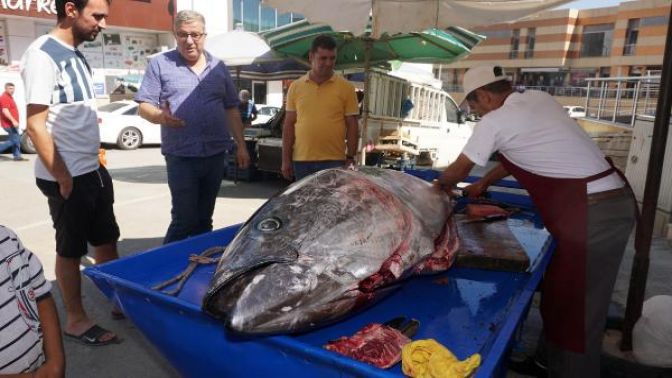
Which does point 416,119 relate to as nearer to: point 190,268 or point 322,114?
point 322,114

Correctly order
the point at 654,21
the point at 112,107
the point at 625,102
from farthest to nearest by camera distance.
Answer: the point at 654,21 < the point at 625,102 < the point at 112,107

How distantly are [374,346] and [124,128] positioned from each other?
1326cm

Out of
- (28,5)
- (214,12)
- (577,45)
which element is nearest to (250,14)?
(214,12)

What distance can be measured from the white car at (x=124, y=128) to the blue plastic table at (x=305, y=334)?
11926mm

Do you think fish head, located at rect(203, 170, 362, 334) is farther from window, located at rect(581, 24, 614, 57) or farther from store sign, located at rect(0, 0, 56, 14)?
window, located at rect(581, 24, 614, 57)

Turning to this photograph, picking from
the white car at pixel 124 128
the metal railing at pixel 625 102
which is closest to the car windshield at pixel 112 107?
the white car at pixel 124 128

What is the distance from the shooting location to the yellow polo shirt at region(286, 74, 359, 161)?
13.3 ft

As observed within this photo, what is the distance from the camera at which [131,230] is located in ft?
18.2

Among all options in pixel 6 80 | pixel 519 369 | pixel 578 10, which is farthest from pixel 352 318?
pixel 578 10

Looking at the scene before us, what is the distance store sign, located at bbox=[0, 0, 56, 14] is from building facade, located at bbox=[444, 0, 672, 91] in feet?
103

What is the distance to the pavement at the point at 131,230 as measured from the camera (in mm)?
2848

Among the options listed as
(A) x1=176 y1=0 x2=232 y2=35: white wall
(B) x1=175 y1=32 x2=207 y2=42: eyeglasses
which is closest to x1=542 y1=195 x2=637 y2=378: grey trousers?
(B) x1=175 y1=32 x2=207 y2=42: eyeglasses

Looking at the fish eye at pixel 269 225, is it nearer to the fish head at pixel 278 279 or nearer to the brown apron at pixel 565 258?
the fish head at pixel 278 279

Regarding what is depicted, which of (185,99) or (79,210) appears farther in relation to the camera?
(185,99)
